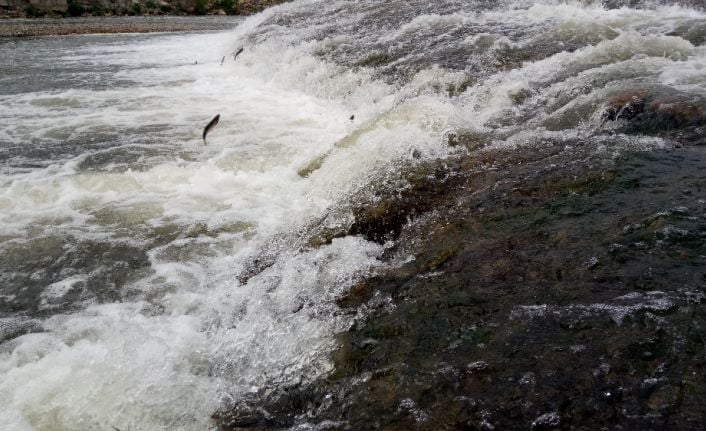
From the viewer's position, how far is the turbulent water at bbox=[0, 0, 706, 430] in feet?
8.53

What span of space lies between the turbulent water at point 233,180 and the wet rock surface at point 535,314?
0.26m

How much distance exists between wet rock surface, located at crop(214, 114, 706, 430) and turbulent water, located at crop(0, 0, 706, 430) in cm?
26

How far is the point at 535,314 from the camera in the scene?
2.35 m

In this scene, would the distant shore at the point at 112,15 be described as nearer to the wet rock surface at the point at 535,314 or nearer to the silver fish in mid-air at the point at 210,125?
the silver fish in mid-air at the point at 210,125

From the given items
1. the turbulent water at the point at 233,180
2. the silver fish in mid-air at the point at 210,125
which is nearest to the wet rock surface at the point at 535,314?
the turbulent water at the point at 233,180

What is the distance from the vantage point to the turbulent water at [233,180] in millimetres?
2600

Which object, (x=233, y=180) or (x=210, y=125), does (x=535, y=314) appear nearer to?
(x=233, y=180)

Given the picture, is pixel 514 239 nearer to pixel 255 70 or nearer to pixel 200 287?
pixel 200 287

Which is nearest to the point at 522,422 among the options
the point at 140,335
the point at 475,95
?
the point at 140,335

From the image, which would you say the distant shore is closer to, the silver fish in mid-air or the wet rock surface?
the silver fish in mid-air

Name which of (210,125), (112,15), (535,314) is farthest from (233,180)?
(112,15)

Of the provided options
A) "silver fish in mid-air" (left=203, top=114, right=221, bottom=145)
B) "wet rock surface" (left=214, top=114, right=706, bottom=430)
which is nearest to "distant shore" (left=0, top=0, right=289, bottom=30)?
"silver fish in mid-air" (left=203, top=114, right=221, bottom=145)

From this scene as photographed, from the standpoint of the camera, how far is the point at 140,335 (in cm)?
291

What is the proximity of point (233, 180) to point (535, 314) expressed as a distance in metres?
3.75
